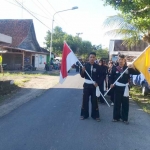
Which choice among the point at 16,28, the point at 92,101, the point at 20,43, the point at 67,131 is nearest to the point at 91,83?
the point at 92,101

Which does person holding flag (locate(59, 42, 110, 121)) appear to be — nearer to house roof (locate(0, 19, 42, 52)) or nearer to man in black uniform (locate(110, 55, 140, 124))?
man in black uniform (locate(110, 55, 140, 124))

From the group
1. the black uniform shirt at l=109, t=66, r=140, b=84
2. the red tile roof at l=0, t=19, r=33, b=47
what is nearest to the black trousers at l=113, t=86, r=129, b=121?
the black uniform shirt at l=109, t=66, r=140, b=84

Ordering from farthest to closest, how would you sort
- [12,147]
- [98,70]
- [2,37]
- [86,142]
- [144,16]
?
[2,37] → [144,16] → [98,70] → [86,142] → [12,147]

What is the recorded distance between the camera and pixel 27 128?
582 cm

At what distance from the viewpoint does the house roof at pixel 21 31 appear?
31.7m

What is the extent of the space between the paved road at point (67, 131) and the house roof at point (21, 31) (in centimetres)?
2447

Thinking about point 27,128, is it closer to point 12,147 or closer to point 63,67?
point 12,147

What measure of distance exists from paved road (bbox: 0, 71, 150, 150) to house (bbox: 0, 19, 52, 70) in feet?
70.9

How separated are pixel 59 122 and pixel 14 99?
13.7ft

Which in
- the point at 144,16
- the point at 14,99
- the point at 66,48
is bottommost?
the point at 14,99

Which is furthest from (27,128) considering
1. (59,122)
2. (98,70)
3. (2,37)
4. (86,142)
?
(2,37)

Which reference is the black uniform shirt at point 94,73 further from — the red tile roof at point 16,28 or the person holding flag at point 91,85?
the red tile roof at point 16,28

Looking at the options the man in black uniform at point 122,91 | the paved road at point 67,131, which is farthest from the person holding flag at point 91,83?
the man in black uniform at point 122,91

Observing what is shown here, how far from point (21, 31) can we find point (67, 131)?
28840mm
